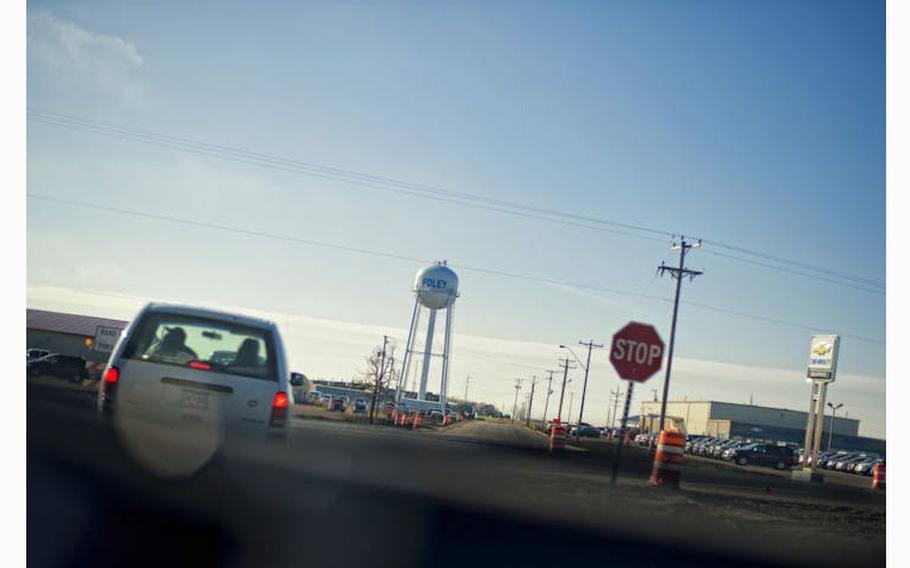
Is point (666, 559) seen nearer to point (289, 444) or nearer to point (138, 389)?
point (289, 444)

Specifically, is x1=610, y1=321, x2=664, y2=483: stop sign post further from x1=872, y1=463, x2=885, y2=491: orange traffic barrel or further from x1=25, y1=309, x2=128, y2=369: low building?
x1=25, y1=309, x2=128, y2=369: low building

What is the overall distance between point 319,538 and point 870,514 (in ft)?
42.7

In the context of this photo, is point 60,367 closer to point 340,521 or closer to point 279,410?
point 279,410

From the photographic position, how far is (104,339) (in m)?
22.8

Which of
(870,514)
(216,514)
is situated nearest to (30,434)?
(216,514)

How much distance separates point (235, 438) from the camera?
300 inches

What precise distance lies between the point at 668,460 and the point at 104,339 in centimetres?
1518

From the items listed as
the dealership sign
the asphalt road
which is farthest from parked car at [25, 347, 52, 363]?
the dealership sign

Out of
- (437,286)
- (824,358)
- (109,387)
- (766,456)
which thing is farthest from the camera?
(437,286)

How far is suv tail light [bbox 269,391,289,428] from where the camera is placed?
773 cm

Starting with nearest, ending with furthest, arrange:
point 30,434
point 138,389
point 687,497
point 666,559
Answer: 1. point 138,389
2. point 666,559
3. point 30,434
4. point 687,497

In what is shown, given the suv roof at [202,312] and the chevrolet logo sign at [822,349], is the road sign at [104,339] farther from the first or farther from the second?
the chevrolet logo sign at [822,349]

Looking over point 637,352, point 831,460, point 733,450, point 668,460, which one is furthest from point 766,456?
point 637,352

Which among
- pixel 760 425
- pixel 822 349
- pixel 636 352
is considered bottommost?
pixel 636 352
